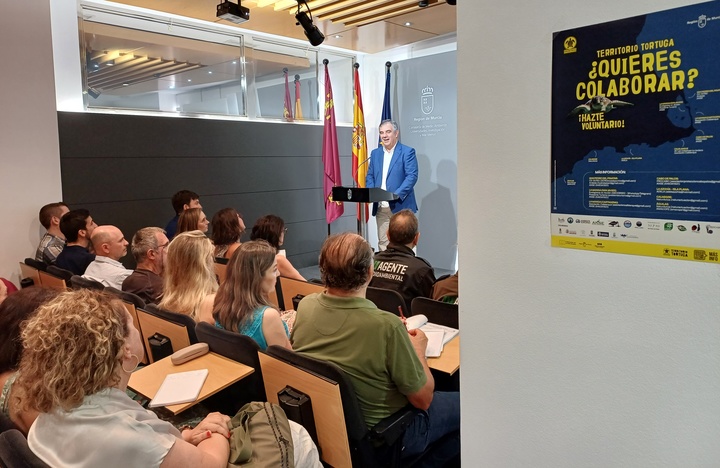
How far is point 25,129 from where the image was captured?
4762 mm

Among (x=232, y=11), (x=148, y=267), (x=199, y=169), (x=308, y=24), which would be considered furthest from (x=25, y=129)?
(x=308, y=24)

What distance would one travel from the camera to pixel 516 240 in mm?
1271

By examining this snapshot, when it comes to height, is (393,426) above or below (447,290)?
below

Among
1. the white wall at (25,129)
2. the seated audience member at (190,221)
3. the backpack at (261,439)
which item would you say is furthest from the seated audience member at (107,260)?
the backpack at (261,439)

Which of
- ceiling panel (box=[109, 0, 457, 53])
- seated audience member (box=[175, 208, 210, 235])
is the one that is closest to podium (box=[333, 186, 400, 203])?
seated audience member (box=[175, 208, 210, 235])

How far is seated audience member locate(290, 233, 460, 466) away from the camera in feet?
6.48

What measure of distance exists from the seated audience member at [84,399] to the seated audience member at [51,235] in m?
3.67

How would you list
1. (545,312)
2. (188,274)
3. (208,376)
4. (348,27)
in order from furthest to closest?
(348,27) < (188,274) < (208,376) < (545,312)

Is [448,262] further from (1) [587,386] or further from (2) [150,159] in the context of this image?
(1) [587,386]

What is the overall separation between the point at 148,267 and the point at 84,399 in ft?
7.55

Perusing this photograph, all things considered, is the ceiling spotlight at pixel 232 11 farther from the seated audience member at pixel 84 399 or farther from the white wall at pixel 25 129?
the seated audience member at pixel 84 399

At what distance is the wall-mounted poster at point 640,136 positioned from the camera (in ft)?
3.22

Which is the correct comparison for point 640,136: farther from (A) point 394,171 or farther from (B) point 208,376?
(A) point 394,171

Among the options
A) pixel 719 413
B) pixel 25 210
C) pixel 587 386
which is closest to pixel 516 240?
pixel 587 386
